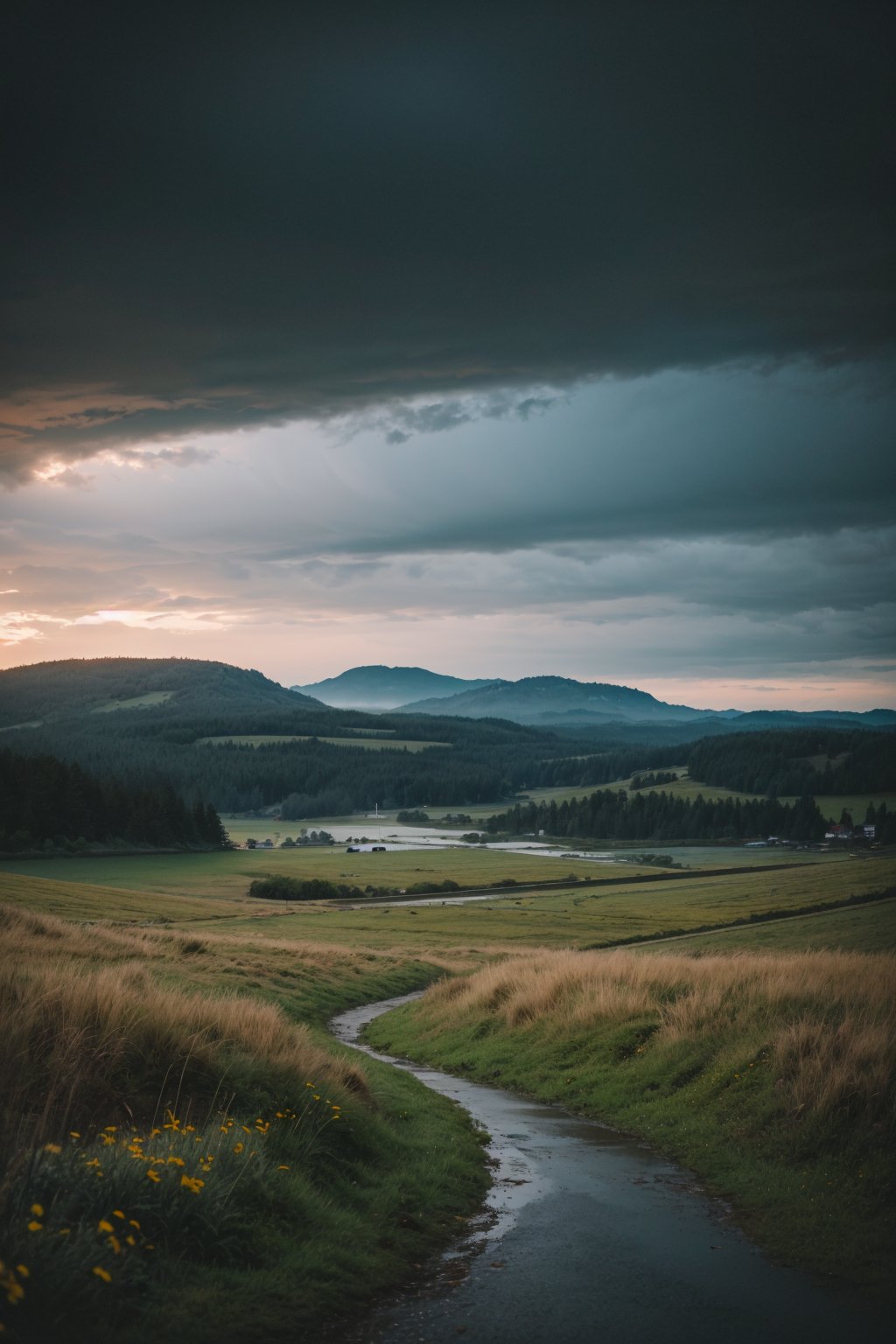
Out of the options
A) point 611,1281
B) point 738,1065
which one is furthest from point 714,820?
point 611,1281

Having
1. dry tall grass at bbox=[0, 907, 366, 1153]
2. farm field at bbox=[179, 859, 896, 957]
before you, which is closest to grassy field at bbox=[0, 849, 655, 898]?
farm field at bbox=[179, 859, 896, 957]

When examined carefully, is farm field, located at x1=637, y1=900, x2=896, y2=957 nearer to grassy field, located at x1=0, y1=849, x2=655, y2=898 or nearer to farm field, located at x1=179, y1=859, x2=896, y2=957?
farm field, located at x1=179, y1=859, x2=896, y2=957

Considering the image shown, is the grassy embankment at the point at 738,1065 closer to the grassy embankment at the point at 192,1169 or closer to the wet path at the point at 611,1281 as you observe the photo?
the wet path at the point at 611,1281

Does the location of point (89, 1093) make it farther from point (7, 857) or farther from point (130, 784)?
point (130, 784)

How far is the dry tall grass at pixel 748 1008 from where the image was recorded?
13.4 meters

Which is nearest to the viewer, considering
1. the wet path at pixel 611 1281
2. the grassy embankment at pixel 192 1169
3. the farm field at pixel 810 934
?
the grassy embankment at pixel 192 1169

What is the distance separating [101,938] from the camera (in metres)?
28.3

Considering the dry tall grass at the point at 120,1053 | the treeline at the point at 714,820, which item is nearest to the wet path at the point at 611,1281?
the dry tall grass at the point at 120,1053

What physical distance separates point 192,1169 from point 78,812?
382 ft

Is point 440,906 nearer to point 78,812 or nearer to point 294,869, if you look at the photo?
point 294,869

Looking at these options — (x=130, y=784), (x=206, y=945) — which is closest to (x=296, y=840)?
(x=130, y=784)

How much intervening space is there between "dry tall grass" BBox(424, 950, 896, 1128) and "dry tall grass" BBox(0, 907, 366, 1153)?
6.80 meters

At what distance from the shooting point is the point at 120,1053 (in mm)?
11133

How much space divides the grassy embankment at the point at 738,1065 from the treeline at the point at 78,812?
303 ft
